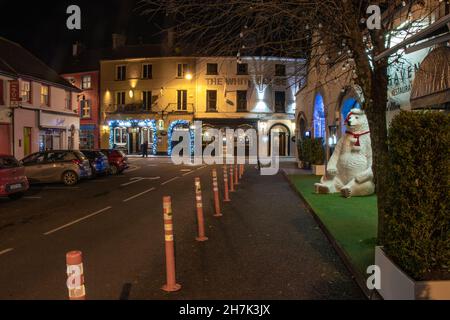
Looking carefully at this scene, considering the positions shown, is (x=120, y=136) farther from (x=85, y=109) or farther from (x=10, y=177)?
(x=10, y=177)

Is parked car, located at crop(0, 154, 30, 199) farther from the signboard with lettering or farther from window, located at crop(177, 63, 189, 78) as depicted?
window, located at crop(177, 63, 189, 78)

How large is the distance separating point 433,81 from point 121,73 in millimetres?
44455

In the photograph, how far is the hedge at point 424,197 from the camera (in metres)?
4.86

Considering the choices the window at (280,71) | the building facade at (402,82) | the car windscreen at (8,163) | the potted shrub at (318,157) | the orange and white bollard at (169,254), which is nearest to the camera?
the orange and white bollard at (169,254)

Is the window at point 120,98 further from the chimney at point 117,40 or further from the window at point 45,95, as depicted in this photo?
the window at point 45,95

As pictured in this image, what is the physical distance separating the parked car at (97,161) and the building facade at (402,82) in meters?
11.5

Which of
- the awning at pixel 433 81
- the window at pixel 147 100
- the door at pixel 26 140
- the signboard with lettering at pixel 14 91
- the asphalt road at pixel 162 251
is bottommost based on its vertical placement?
the asphalt road at pixel 162 251

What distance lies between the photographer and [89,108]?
5275cm

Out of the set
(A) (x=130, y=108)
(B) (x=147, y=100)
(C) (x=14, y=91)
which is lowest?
(C) (x=14, y=91)

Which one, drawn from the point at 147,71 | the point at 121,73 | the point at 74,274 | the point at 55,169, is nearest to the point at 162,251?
the point at 74,274

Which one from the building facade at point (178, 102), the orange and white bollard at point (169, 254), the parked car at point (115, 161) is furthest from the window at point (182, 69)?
the orange and white bollard at point (169, 254)

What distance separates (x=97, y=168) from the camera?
2309cm
